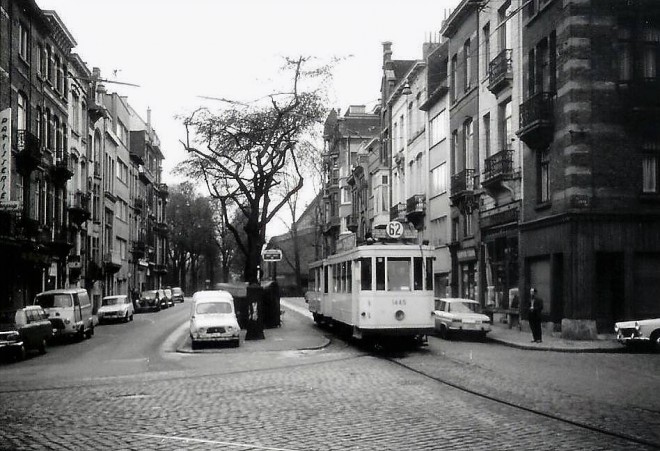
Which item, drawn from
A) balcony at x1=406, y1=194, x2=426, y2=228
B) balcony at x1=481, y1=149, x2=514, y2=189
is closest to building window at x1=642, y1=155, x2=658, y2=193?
balcony at x1=481, y1=149, x2=514, y2=189

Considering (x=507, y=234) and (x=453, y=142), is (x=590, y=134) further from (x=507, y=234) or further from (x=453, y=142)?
(x=453, y=142)

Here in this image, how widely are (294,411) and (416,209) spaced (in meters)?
36.8

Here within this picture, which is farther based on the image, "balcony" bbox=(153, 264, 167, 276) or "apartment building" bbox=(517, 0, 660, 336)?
"balcony" bbox=(153, 264, 167, 276)

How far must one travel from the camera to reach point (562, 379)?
16672 mm

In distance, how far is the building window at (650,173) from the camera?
28781 mm

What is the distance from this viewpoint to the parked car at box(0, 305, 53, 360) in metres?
23.5

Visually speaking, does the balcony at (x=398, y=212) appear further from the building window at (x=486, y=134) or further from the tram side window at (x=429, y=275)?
the tram side window at (x=429, y=275)

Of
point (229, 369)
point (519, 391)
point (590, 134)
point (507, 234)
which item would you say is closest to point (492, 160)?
point (507, 234)

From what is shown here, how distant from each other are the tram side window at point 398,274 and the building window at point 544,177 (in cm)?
879

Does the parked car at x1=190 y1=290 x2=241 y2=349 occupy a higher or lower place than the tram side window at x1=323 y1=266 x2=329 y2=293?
lower

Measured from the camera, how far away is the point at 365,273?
78.9 ft

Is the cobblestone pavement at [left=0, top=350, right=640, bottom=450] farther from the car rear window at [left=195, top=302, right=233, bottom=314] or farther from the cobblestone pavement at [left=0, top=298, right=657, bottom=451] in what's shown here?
the car rear window at [left=195, top=302, right=233, bottom=314]

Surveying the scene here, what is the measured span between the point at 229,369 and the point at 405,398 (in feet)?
23.2

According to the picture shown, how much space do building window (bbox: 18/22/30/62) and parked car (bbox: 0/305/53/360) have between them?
692 inches
